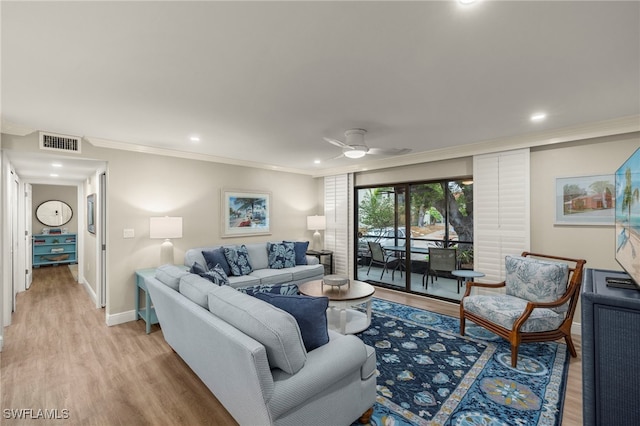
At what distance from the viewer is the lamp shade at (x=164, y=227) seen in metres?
3.88

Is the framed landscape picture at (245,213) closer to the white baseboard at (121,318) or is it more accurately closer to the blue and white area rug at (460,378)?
the white baseboard at (121,318)

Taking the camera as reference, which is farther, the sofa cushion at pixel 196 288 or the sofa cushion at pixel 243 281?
the sofa cushion at pixel 243 281

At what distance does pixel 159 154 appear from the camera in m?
4.19

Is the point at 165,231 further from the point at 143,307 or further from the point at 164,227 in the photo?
the point at 143,307

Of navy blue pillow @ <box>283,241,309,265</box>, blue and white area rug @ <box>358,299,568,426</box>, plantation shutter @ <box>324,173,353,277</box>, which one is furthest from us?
plantation shutter @ <box>324,173,353,277</box>

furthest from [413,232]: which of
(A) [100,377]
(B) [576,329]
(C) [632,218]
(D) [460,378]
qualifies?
(A) [100,377]

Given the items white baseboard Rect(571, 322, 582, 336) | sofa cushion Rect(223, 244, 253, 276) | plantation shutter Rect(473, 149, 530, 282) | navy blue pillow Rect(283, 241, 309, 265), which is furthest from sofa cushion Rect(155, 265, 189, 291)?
white baseboard Rect(571, 322, 582, 336)

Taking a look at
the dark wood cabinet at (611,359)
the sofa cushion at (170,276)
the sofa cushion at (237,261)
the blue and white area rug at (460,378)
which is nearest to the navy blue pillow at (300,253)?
the sofa cushion at (237,261)

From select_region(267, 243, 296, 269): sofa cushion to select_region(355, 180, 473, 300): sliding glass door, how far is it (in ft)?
5.32

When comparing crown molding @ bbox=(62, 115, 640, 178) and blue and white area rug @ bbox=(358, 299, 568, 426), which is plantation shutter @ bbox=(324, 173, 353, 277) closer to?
crown molding @ bbox=(62, 115, 640, 178)

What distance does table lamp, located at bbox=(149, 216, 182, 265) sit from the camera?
12.8 feet

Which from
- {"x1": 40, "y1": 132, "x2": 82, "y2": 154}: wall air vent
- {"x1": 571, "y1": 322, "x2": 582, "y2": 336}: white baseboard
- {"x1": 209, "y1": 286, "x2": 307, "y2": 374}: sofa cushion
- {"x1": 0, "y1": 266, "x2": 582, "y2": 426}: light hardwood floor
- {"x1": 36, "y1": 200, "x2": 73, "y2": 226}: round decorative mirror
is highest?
{"x1": 40, "y1": 132, "x2": 82, "y2": 154}: wall air vent

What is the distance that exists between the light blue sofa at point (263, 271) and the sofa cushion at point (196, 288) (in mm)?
1438

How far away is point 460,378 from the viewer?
8.09 feet
